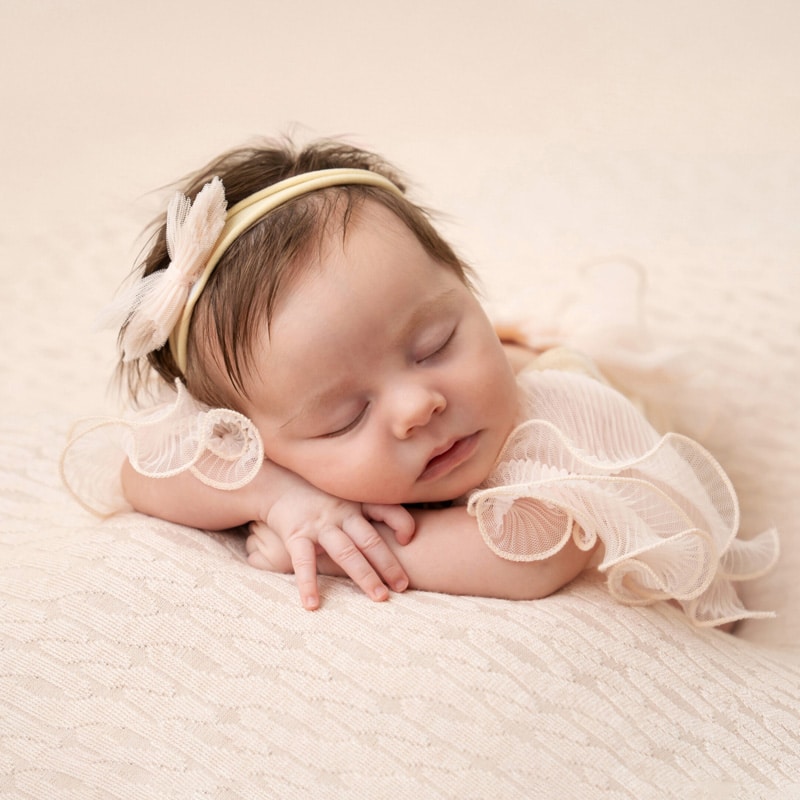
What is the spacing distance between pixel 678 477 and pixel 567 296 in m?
0.67

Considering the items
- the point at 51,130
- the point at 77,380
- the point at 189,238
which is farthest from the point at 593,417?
the point at 51,130

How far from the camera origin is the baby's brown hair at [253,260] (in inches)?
42.6

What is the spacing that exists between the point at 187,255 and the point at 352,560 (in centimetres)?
38

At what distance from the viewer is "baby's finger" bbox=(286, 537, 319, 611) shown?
104cm

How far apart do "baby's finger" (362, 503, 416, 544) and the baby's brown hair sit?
191 mm

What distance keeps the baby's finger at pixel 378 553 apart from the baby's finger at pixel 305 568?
0.17 ft

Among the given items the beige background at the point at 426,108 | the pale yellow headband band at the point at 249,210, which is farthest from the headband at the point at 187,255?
the beige background at the point at 426,108

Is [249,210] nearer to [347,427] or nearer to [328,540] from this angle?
[347,427]

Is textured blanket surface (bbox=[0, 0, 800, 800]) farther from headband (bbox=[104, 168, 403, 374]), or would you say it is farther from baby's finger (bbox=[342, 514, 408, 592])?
headband (bbox=[104, 168, 403, 374])

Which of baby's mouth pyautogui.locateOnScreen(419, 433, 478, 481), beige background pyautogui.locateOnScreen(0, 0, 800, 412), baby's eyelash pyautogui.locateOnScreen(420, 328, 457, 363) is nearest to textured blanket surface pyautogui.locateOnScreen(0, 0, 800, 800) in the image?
beige background pyautogui.locateOnScreen(0, 0, 800, 412)

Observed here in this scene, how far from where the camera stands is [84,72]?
279 centimetres

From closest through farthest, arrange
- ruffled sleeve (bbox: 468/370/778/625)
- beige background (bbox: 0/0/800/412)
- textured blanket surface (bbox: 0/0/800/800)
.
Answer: textured blanket surface (bbox: 0/0/800/800) < ruffled sleeve (bbox: 468/370/778/625) < beige background (bbox: 0/0/800/412)

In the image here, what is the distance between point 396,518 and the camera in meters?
1.11

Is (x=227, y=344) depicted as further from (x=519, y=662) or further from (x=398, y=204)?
(x=519, y=662)
